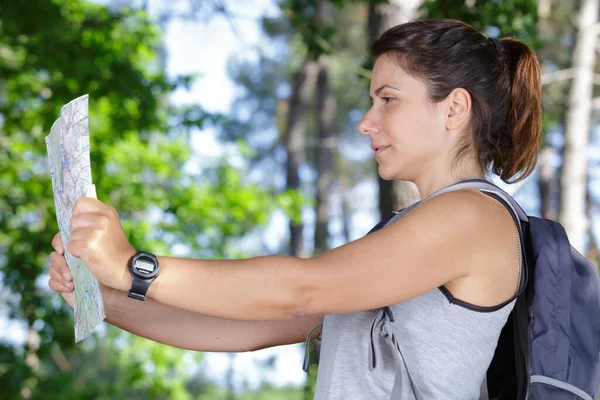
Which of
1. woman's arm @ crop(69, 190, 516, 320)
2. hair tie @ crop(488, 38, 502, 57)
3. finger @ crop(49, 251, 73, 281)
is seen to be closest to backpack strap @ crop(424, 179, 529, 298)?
woman's arm @ crop(69, 190, 516, 320)

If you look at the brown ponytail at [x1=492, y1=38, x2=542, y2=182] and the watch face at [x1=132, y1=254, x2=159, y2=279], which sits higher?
the brown ponytail at [x1=492, y1=38, x2=542, y2=182]

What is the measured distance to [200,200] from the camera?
924 centimetres

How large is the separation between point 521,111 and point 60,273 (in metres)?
1.19

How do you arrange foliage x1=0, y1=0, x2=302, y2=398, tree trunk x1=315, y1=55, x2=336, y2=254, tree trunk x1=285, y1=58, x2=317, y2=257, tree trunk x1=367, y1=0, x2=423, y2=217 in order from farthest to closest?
tree trunk x1=285, y1=58, x2=317, y2=257, tree trunk x1=315, y1=55, x2=336, y2=254, foliage x1=0, y1=0, x2=302, y2=398, tree trunk x1=367, y1=0, x2=423, y2=217

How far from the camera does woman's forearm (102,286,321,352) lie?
87.3 inches

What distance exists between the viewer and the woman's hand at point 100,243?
1.50 metres

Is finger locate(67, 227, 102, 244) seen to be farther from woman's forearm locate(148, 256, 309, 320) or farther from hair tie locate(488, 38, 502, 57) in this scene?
hair tie locate(488, 38, 502, 57)

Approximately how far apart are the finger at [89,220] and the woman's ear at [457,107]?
0.86m

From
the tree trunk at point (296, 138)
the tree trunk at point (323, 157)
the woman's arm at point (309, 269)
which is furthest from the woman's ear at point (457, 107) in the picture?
the tree trunk at point (296, 138)

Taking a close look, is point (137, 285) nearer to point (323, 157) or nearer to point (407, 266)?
point (407, 266)

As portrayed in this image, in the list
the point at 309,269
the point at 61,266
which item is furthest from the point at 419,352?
the point at 61,266

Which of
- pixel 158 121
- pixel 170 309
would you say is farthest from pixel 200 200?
pixel 170 309

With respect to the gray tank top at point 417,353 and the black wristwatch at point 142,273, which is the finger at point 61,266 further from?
the gray tank top at point 417,353

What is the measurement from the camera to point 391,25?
521 cm
